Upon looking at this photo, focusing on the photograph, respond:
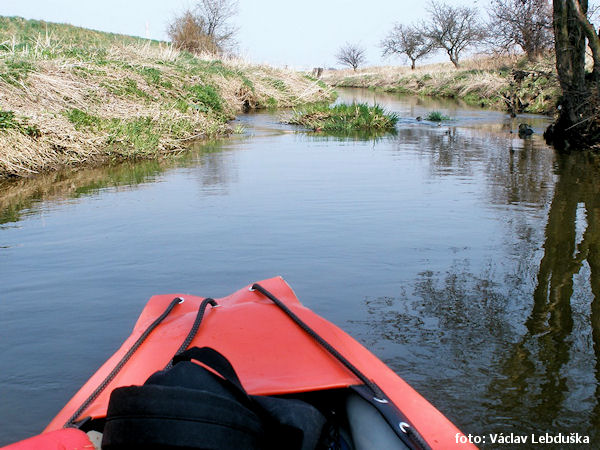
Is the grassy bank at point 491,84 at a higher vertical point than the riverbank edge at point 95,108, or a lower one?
higher

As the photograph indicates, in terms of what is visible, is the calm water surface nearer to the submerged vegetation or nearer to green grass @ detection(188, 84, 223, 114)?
green grass @ detection(188, 84, 223, 114)

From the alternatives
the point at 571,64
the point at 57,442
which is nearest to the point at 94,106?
the point at 571,64

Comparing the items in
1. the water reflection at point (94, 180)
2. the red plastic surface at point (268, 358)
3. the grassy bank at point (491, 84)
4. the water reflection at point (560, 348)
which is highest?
the grassy bank at point (491, 84)

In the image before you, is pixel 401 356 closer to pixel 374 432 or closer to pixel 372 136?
pixel 374 432

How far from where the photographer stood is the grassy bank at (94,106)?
8477mm

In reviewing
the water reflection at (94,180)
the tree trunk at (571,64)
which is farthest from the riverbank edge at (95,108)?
the tree trunk at (571,64)

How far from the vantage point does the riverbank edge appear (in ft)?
27.8

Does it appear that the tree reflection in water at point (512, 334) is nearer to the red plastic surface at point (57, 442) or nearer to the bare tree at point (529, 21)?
the red plastic surface at point (57, 442)

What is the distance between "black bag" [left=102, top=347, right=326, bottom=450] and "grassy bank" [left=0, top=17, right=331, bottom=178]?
7418 millimetres

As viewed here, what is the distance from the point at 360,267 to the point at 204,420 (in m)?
3.05

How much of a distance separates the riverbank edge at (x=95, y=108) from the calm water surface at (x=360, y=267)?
21.6 inches

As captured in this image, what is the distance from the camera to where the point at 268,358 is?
2.17 m

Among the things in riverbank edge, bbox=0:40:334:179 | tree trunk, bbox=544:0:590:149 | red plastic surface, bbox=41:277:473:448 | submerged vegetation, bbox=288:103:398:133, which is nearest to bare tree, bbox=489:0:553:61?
tree trunk, bbox=544:0:590:149

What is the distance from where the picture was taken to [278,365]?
2.11 m
